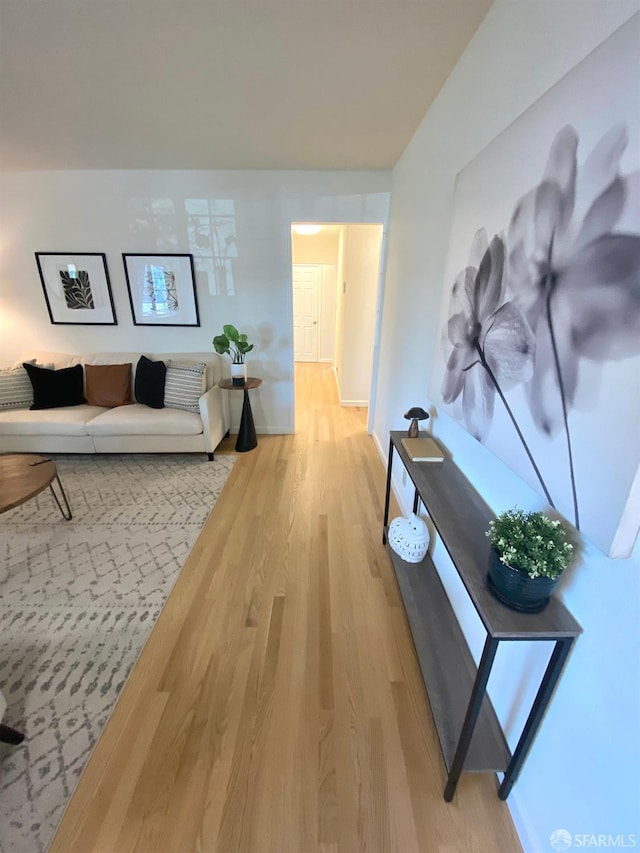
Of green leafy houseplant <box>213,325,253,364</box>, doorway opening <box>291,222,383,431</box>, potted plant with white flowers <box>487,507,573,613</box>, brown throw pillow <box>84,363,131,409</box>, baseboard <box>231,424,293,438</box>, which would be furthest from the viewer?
doorway opening <box>291,222,383,431</box>

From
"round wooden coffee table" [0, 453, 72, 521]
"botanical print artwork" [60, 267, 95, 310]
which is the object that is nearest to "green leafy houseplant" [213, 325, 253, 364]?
"botanical print artwork" [60, 267, 95, 310]

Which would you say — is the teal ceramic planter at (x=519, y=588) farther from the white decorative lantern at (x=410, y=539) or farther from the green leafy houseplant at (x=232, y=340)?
the green leafy houseplant at (x=232, y=340)

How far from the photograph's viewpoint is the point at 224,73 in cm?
163

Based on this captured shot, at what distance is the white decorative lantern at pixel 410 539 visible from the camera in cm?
170

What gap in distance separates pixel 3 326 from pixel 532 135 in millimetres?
4685

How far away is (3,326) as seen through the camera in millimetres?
3496

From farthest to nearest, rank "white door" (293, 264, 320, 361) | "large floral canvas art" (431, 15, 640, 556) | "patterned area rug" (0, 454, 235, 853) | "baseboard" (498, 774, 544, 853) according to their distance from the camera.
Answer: "white door" (293, 264, 320, 361) → "patterned area rug" (0, 454, 235, 853) → "baseboard" (498, 774, 544, 853) → "large floral canvas art" (431, 15, 640, 556)

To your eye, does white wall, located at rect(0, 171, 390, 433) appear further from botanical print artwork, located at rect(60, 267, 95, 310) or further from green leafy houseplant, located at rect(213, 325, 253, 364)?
green leafy houseplant, located at rect(213, 325, 253, 364)

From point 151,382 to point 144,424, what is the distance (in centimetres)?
47

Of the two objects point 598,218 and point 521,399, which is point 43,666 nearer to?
point 521,399

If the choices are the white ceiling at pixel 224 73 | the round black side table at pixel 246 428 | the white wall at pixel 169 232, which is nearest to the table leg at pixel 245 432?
the round black side table at pixel 246 428

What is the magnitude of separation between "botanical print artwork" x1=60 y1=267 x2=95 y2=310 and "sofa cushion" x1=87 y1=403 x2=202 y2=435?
4.27ft

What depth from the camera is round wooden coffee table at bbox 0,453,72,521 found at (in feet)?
6.11

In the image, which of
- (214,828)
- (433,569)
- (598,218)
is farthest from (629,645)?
(214,828)
